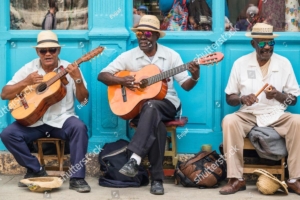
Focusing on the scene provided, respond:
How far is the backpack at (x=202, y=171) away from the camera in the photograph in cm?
636

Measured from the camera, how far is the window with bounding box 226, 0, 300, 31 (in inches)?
278

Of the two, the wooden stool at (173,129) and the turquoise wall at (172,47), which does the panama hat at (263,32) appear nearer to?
the turquoise wall at (172,47)

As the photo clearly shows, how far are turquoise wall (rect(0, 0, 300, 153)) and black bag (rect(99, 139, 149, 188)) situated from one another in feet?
1.40

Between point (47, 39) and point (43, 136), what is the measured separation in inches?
37.5

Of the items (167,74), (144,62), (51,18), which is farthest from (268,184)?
(51,18)

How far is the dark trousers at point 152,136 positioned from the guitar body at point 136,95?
0.08 metres

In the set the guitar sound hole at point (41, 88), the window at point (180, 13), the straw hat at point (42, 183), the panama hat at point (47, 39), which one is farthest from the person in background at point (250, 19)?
the straw hat at point (42, 183)

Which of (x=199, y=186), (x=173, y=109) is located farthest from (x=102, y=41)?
(x=199, y=186)

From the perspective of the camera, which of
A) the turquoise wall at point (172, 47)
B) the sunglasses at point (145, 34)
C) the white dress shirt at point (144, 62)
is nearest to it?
the sunglasses at point (145, 34)

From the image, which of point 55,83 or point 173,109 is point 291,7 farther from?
point 55,83

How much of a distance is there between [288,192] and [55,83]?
242 centimetres

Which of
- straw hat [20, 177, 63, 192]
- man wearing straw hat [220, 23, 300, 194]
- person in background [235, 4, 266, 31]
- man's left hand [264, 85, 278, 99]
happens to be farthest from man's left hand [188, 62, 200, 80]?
straw hat [20, 177, 63, 192]

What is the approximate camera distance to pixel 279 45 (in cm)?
693
